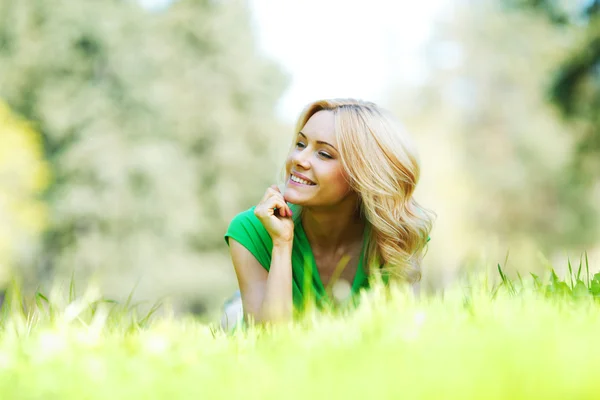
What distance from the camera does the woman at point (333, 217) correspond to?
3523 millimetres

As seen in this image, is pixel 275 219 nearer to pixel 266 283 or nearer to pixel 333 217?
pixel 266 283

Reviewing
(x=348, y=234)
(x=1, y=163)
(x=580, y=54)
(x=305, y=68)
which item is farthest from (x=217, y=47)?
(x=348, y=234)

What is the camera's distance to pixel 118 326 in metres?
2.46

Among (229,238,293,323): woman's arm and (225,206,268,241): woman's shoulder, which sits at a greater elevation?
(225,206,268,241): woman's shoulder

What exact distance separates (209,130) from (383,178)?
17485mm

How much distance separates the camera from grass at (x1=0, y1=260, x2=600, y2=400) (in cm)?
140

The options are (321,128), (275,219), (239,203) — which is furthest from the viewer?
(239,203)

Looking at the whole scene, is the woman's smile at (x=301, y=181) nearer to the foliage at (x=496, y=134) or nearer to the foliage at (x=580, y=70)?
the foliage at (x=580, y=70)

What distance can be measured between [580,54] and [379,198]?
8.89m

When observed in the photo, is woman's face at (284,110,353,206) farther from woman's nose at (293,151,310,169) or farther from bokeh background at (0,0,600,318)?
bokeh background at (0,0,600,318)

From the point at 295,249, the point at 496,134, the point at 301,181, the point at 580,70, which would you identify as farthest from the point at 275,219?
the point at 496,134

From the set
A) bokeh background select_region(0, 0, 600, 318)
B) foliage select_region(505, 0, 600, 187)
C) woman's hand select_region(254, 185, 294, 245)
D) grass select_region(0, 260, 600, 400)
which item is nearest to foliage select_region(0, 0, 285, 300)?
bokeh background select_region(0, 0, 600, 318)

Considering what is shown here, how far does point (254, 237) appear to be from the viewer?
3.76 metres

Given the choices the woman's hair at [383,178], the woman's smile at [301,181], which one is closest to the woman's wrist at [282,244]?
the woman's smile at [301,181]
